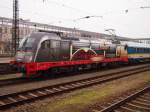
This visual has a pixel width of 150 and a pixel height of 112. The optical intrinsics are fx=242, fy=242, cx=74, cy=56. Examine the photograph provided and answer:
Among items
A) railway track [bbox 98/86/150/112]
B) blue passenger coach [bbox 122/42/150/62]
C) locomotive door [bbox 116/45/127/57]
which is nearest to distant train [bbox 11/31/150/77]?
locomotive door [bbox 116/45/127/57]

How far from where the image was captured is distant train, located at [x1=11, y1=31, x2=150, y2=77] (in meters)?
16.2

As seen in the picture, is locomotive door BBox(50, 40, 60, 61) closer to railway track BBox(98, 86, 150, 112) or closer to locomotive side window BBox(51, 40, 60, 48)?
locomotive side window BBox(51, 40, 60, 48)

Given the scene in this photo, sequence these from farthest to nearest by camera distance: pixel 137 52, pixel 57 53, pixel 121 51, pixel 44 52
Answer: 1. pixel 137 52
2. pixel 121 51
3. pixel 57 53
4. pixel 44 52

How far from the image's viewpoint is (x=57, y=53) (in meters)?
18.0

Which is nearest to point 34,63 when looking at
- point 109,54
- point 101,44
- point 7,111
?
point 7,111

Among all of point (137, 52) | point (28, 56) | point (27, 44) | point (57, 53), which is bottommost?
point (137, 52)

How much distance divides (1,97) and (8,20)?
2321 inches

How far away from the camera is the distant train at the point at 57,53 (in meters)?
16.2

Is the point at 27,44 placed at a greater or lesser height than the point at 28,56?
greater

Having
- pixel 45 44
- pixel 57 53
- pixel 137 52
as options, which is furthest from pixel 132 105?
pixel 137 52

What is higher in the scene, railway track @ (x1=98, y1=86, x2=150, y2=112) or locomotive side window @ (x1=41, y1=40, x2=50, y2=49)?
locomotive side window @ (x1=41, y1=40, x2=50, y2=49)

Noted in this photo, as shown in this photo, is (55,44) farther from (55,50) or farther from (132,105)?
(132,105)

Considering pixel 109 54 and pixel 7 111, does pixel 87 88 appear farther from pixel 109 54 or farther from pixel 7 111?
pixel 109 54

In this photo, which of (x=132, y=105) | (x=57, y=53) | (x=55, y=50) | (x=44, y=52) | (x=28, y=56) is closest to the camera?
(x=132, y=105)
